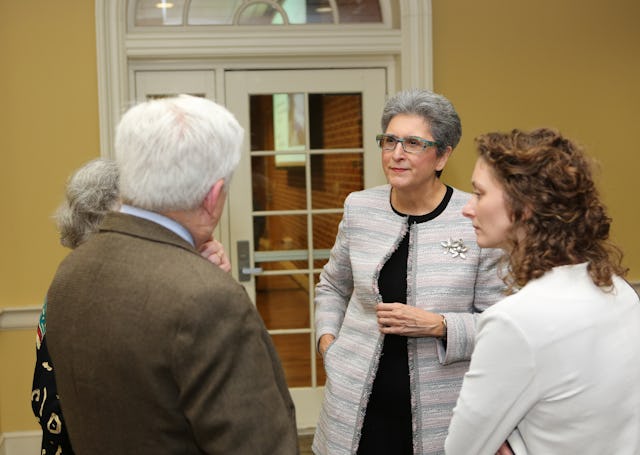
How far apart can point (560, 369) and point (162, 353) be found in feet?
2.30

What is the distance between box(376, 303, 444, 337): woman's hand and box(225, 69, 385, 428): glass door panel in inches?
92.2

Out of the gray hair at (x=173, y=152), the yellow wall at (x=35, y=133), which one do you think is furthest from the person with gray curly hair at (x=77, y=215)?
the yellow wall at (x=35, y=133)

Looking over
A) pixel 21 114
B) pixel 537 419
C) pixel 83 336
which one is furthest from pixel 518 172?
pixel 21 114

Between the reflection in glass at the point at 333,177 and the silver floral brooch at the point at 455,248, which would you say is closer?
the silver floral brooch at the point at 455,248

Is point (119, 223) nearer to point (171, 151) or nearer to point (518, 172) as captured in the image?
point (171, 151)

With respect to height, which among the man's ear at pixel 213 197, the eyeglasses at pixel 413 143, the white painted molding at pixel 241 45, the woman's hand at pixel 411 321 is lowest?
the woman's hand at pixel 411 321

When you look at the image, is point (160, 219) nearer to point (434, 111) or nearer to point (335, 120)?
point (434, 111)

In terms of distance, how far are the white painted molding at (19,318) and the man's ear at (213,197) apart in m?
3.07

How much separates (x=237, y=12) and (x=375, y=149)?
1114 millimetres

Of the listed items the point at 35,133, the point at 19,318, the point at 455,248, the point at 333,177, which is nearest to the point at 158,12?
the point at 35,133

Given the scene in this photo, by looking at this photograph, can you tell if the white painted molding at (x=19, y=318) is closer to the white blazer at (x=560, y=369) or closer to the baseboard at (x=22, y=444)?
the baseboard at (x=22, y=444)

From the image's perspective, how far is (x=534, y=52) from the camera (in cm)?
426

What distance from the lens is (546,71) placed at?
4.28 metres

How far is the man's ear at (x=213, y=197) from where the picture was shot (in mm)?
1271
